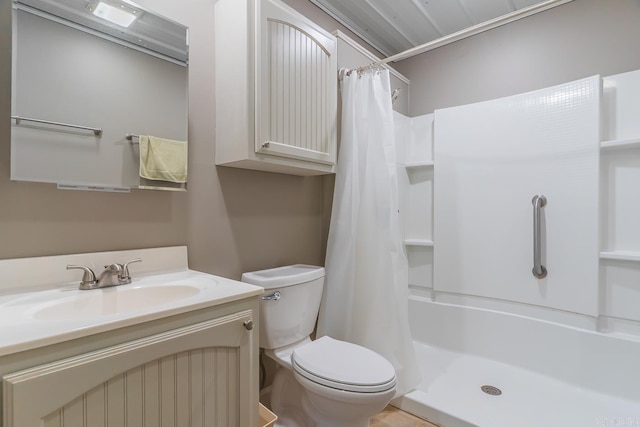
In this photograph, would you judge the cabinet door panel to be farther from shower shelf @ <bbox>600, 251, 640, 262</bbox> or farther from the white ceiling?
shower shelf @ <bbox>600, 251, 640, 262</bbox>

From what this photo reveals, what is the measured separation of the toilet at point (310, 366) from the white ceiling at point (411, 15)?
1767 millimetres

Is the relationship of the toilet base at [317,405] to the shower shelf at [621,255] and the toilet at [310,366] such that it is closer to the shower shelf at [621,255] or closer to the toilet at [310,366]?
the toilet at [310,366]

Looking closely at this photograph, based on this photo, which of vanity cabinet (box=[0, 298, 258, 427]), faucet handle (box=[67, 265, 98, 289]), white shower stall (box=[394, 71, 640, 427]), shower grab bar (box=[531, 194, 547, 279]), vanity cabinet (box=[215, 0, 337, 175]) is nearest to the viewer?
vanity cabinet (box=[0, 298, 258, 427])

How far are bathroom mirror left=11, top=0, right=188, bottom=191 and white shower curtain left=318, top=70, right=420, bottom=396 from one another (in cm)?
91

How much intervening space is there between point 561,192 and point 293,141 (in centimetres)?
167

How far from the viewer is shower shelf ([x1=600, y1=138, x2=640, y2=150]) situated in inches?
64.2

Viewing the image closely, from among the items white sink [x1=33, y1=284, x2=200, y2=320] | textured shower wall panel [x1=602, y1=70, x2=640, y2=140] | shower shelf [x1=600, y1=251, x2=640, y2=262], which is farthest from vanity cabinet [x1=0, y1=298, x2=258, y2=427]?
textured shower wall panel [x1=602, y1=70, x2=640, y2=140]

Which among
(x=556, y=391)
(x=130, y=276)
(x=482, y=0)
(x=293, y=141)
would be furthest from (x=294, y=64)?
(x=556, y=391)

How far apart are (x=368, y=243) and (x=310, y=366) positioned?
0.74 meters

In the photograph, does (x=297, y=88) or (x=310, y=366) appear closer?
(x=310, y=366)

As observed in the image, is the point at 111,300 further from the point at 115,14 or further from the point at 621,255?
the point at 621,255

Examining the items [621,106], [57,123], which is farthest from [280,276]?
[621,106]

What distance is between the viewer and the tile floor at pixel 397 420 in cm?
156

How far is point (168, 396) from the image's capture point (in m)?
0.85
